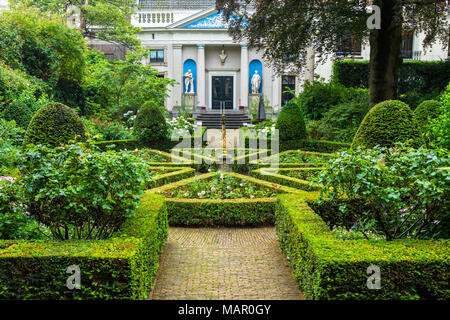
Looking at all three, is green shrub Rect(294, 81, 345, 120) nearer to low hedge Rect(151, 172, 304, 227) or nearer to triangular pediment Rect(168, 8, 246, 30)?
low hedge Rect(151, 172, 304, 227)

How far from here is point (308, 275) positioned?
13.2ft

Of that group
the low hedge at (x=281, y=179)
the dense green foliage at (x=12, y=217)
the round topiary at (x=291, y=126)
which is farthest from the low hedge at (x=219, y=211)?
the round topiary at (x=291, y=126)

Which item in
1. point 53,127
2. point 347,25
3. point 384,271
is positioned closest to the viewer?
point 384,271

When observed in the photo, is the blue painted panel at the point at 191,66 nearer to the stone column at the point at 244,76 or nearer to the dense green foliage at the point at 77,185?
the stone column at the point at 244,76

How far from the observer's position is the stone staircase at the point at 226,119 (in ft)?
88.4

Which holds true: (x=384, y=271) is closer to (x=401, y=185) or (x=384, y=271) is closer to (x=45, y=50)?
(x=401, y=185)

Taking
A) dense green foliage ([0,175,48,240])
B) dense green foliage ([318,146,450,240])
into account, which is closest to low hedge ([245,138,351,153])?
dense green foliage ([318,146,450,240])

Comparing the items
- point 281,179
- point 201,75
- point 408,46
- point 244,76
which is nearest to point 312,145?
point 281,179

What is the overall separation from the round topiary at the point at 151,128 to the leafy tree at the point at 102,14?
1280cm

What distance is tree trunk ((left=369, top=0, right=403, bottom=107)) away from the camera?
12.7 metres

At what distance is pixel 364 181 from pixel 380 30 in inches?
404

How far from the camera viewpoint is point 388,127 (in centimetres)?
793

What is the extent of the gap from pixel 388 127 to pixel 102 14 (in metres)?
22.4
